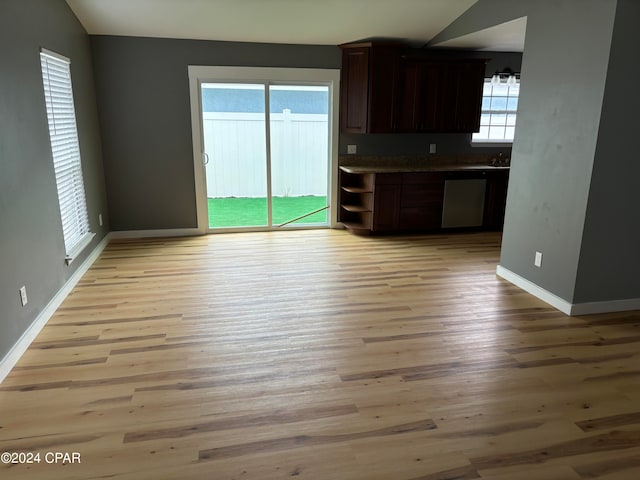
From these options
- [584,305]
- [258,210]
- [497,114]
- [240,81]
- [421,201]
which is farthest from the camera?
[497,114]

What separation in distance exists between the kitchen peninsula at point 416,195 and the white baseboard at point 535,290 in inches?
66.5

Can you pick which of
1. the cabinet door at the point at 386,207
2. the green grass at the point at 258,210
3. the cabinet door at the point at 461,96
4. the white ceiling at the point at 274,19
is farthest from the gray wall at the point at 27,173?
the cabinet door at the point at 461,96

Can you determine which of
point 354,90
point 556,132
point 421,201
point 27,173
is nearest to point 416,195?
point 421,201

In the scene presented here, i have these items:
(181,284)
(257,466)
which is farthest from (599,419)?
(181,284)

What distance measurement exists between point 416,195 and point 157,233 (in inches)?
132

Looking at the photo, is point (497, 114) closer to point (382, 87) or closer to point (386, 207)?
point (382, 87)

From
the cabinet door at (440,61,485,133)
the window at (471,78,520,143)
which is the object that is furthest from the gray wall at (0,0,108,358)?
the window at (471,78,520,143)

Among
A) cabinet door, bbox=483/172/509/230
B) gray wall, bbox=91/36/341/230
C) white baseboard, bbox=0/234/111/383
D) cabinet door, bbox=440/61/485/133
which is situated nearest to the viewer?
white baseboard, bbox=0/234/111/383

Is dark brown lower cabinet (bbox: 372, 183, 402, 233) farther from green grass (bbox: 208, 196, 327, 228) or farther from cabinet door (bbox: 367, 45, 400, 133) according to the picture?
green grass (bbox: 208, 196, 327, 228)

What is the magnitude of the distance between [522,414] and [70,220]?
3932mm

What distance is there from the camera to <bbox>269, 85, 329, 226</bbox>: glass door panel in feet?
19.3

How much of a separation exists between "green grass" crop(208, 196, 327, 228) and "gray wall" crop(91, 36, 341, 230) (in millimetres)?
520

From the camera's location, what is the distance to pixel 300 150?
6094 mm

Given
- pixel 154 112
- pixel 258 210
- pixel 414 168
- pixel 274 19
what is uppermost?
pixel 274 19
